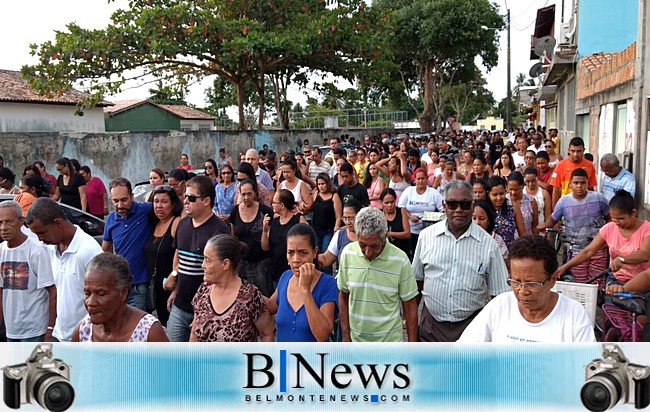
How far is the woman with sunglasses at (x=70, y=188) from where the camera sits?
10.1 m

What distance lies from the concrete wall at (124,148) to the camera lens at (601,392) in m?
14.4

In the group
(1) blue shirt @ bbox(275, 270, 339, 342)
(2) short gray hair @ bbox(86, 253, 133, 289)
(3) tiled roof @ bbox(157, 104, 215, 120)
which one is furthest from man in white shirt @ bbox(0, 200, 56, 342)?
(3) tiled roof @ bbox(157, 104, 215, 120)

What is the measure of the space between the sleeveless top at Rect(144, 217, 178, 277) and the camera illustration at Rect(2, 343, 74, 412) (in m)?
2.71

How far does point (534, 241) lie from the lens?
2.91 meters

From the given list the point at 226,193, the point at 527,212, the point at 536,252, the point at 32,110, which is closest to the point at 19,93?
the point at 32,110

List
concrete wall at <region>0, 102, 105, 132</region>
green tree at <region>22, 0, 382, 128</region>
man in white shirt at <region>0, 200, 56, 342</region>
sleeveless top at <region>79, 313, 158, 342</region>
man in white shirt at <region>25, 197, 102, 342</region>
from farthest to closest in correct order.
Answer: concrete wall at <region>0, 102, 105, 132</region>
green tree at <region>22, 0, 382, 128</region>
man in white shirt at <region>0, 200, 56, 342</region>
man in white shirt at <region>25, 197, 102, 342</region>
sleeveless top at <region>79, 313, 158, 342</region>

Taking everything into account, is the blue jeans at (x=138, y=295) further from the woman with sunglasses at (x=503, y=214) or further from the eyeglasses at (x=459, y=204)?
the woman with sunglasses at (x=503, y=214)

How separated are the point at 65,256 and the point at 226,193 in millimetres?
4238

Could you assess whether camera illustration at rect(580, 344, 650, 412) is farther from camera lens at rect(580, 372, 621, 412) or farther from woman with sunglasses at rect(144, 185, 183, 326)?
woman with sunglasses at rect(144, 185, 183, 326)

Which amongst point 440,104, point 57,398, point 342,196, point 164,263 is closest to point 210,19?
point 342,196

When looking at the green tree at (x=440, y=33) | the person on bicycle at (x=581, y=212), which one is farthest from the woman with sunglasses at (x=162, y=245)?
the green tree at (x=440, y=33)

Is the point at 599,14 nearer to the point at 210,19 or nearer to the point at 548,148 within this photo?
the point at 548,148

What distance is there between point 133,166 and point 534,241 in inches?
641

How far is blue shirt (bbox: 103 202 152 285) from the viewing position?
18.3 feet
